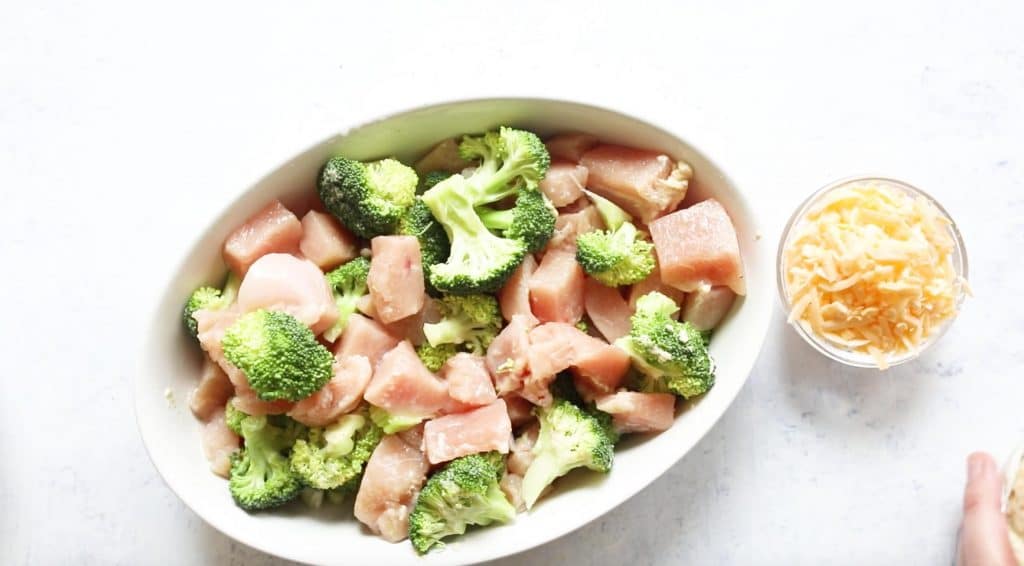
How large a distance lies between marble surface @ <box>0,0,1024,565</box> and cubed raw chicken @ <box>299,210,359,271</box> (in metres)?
0.38

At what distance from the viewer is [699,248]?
6.61 ft

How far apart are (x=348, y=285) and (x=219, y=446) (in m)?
0.50

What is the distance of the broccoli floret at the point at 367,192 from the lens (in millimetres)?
1977

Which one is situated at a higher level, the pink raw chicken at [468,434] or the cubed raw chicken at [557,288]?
the cubed raw chicken at [557,288]

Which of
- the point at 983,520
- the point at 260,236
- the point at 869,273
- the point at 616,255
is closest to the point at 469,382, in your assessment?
the point at 616,255

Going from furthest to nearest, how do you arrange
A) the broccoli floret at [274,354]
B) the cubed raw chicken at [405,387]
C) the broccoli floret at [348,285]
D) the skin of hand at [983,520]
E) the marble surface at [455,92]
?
the marble surface at [455,92]
the skin of hand at [983,520]
the broccoli floret at [348,285]
the cubed raw chicken at [405,387]
the broccoli floret at [274,354]

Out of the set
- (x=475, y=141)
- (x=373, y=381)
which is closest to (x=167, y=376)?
(x=373, y=381)

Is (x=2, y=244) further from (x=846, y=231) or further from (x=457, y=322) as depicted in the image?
(x=846, y=231)

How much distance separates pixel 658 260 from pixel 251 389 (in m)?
1.02

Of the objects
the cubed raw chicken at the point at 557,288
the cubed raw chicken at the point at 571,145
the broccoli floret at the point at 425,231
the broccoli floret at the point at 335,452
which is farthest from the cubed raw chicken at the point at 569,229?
the broccoli floret at the point at 335,452

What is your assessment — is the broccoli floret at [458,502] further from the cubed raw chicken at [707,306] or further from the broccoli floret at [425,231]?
the cubed raw chicken at [707,306]

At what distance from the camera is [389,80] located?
234cm

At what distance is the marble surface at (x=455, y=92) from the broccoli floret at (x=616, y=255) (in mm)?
440

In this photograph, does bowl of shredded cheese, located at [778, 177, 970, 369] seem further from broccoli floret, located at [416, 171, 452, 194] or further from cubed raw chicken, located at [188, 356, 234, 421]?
cubed raw chicken, located at [188, 356, 234, 421]
